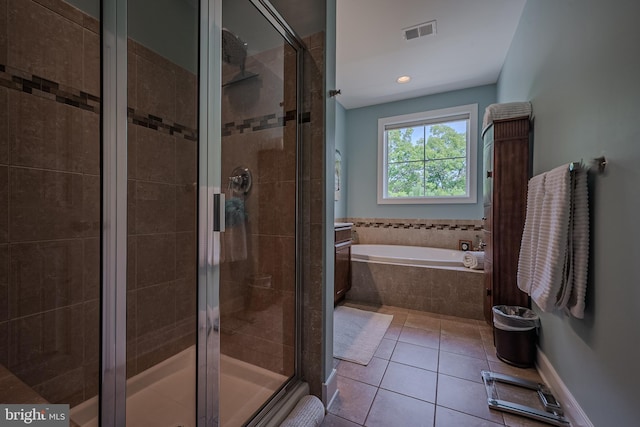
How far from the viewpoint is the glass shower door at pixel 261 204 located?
4.72 feet

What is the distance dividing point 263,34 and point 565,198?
6.00 ft

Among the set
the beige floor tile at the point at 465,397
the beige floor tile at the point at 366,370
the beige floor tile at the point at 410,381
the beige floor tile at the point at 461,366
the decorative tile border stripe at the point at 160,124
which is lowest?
the beige floor tile at the point at 366,370

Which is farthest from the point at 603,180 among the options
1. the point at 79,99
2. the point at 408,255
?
the point at 408,255

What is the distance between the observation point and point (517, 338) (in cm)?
188

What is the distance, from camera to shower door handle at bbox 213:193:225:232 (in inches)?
42.9

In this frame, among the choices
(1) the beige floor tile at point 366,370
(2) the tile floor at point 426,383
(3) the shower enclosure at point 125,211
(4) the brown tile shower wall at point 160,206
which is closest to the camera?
(3) the shower enclosure at point 125,211

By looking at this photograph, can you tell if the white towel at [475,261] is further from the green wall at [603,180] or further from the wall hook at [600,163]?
the wall hook at [600,163]

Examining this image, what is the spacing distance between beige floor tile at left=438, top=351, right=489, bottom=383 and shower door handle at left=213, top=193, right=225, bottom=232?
5.69 feet

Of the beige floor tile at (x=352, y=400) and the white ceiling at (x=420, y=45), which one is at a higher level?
the white ceiling at (x=420, y=45)

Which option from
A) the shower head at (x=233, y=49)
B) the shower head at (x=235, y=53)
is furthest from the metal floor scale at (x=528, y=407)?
the shower head at (x=233, y=49)

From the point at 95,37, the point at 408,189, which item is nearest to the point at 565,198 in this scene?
the point at 95,37

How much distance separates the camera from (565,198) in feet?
4.29

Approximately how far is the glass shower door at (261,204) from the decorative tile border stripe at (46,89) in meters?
0.61

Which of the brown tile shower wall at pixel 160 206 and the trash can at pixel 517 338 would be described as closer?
the brown tile shower wall at pixel 160 206
